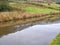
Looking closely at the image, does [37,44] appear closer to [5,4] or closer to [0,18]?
[0,18]

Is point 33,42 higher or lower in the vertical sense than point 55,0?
higher

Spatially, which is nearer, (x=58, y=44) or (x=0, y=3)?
(x=58, y=44)

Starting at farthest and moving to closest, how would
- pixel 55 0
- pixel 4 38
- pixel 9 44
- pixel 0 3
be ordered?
pixel 55 0, pixel 0 3, pixel 4 38, pixel 9 44

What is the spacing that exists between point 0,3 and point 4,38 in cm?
1484

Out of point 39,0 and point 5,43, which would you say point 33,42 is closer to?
point 5,43

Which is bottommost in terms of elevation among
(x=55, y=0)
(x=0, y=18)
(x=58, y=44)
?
(x=55, y=0)

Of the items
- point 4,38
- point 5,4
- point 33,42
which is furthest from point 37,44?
point 5,4

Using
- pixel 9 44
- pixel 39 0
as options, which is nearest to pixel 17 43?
pixel 9 44

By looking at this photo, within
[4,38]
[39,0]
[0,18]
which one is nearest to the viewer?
[4,38]

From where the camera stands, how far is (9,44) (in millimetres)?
12102

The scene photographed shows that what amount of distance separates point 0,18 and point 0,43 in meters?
11.1

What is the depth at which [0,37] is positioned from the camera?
14398 millimetres

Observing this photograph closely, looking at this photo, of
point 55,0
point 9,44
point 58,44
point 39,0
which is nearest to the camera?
point 58,44

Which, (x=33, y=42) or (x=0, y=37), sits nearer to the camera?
(x=33, y=42)
